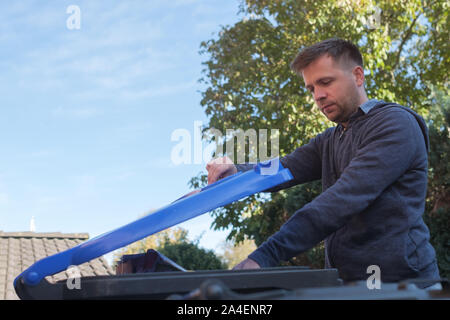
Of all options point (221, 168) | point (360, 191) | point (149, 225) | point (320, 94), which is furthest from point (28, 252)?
point (360, 191)

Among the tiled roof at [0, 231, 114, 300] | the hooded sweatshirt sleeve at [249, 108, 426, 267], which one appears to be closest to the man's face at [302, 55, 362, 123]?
the hooded sweatshirt sleeve at [249, 108, 426, 267]

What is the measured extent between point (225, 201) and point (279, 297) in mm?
508

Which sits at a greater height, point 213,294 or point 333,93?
point 333,93

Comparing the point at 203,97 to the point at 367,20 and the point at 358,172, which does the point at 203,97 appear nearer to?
the point at 367,20

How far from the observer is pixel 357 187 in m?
1.51

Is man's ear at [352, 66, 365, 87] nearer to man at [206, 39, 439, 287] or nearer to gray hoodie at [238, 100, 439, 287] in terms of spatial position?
man at [206, 39, 439, 287]

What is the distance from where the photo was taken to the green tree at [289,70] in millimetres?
10633

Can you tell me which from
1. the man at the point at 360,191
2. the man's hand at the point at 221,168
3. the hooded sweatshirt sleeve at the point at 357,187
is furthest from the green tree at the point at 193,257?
the hooded sweatshirt sleeve at the point at 357,187

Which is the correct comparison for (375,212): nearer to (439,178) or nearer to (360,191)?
(360,191)

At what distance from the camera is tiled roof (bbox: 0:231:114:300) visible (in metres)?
10.8

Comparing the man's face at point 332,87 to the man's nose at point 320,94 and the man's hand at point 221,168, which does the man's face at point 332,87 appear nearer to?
the man's nose at point 320,94

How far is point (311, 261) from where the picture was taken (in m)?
9.88

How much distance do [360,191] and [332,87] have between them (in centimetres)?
60
